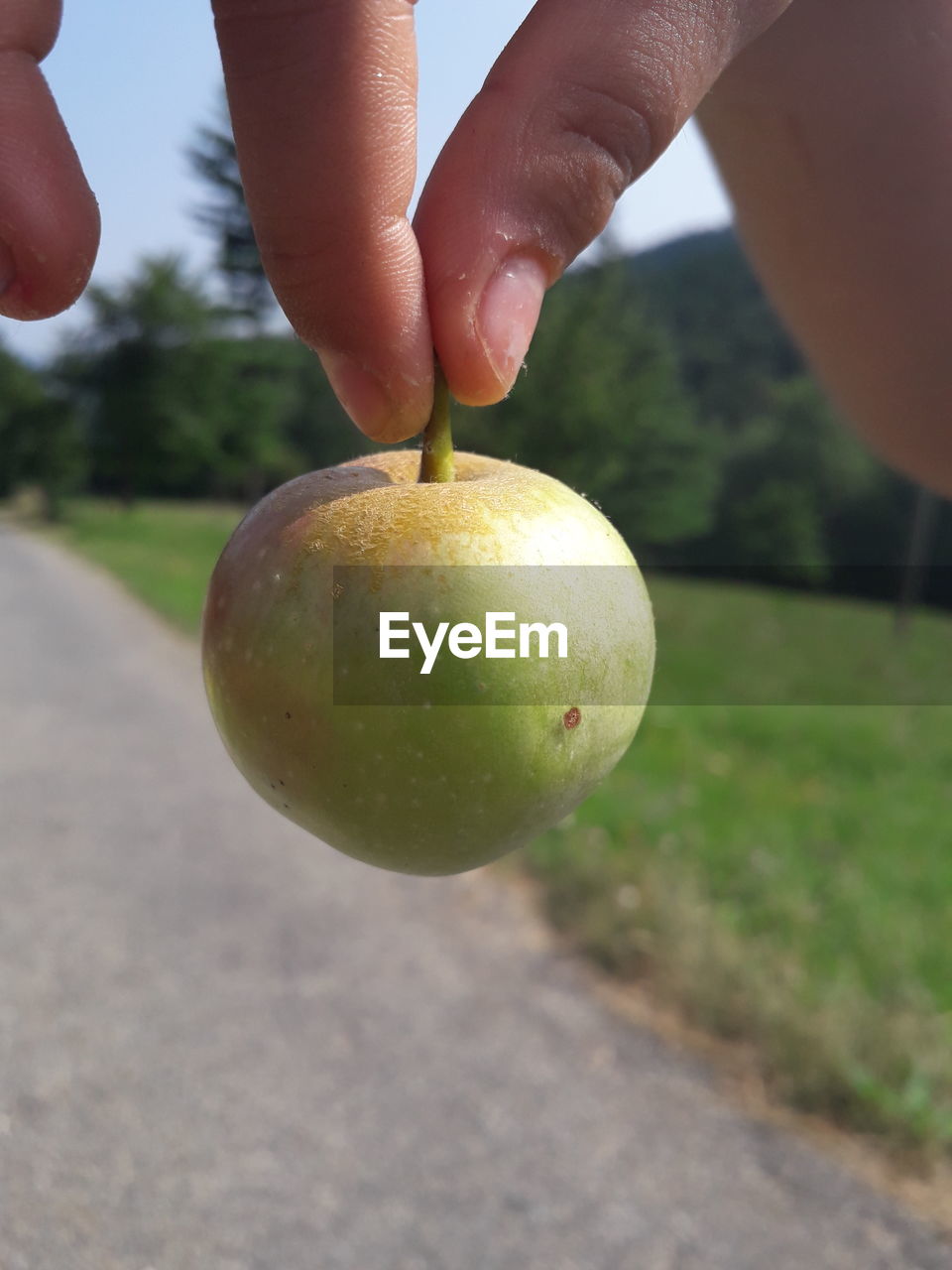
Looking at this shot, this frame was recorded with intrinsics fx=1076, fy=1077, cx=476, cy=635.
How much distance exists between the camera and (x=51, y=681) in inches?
374

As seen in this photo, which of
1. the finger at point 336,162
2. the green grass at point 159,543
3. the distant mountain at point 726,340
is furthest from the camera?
the distant mountain at point 726,340

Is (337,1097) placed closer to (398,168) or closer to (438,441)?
Result: (438,441)

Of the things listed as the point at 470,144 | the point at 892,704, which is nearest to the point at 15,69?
the point at 470,144

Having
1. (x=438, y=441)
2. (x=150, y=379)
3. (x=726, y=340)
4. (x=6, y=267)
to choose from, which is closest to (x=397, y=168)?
(x=438, y=441)

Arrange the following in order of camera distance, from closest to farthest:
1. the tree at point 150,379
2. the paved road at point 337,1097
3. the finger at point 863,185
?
1. the finger at point 863,185
2. the paved road at point 337,1097
3. the tree at point 150,379

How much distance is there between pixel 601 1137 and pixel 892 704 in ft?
29.9

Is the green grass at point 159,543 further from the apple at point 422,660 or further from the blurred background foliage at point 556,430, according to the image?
the apple at point 422,660

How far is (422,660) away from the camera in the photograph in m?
0.98

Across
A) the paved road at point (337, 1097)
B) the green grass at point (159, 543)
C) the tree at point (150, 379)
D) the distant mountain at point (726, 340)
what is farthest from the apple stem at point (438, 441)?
the distant mountain at point (726, 340)

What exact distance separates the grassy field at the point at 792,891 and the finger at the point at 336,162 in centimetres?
352

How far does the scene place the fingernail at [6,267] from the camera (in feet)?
3.25

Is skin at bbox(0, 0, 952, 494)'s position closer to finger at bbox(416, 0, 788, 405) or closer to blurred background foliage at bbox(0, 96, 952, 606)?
finger at bbox(416, 0, 788, 405)

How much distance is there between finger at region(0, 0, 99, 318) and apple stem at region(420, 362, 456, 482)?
1.17 feet

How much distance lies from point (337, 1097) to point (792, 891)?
7.05ft
